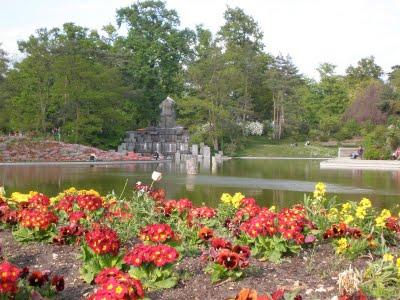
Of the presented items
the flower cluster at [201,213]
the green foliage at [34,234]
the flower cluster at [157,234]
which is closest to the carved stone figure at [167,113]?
the flower cluster at [201,213]

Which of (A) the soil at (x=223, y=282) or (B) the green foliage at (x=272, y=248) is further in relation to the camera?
(B) the green foliage at (x=272, y=248)

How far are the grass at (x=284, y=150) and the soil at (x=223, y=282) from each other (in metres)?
36.1

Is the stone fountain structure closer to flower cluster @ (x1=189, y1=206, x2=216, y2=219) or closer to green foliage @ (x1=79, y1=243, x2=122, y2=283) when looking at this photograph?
flower cluster @ (x1=189, y1=206, x2=216, y2=219)

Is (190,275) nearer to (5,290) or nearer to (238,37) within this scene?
(5,290)

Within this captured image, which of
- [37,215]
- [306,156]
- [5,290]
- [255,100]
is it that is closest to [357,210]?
[37,215]

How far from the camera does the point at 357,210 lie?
593cm

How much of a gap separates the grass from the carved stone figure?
5.69 metres

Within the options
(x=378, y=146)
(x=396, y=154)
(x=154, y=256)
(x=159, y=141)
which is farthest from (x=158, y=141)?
(x=154, y=256)

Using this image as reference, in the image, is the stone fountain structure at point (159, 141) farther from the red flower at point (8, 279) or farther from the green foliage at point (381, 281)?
the red flower at point (8, 279)

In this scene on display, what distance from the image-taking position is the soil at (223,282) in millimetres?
4218

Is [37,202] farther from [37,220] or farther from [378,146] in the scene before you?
[378,146]

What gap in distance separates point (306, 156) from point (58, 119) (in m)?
17.8

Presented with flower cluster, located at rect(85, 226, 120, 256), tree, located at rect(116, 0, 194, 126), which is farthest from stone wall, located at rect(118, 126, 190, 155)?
flower cluster, located at rect(85, 226, 120, 256)

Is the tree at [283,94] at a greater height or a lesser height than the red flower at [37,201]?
greater
